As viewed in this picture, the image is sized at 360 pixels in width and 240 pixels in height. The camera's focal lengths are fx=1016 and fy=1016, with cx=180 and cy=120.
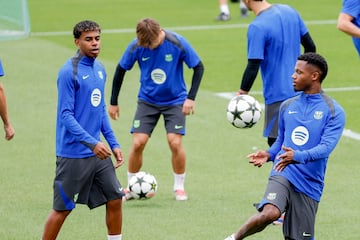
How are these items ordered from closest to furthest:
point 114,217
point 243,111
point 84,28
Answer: point 84,28 < point 114,217 < point 243,111

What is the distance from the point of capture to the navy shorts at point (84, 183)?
9602mm

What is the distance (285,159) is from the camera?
863 cm

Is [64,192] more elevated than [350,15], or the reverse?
[350,15]

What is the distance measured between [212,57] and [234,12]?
9.00 m

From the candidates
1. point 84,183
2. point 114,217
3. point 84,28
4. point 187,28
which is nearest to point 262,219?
point 114,217

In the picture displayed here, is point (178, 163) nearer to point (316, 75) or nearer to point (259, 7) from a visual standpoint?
point (259, 7)

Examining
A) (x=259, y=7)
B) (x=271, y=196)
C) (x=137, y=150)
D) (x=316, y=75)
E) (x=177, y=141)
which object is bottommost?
(x=137, y=150)

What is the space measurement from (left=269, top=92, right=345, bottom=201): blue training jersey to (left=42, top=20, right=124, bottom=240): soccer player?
5.39 ft

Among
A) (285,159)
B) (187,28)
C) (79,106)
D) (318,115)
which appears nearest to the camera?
(285,159)

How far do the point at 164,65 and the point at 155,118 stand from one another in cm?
70

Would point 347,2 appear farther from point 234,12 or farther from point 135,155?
point 234,12

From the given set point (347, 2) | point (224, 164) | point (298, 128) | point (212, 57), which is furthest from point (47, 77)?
point (298, 128)

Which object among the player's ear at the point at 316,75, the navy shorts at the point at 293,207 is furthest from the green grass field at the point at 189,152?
the player's ear at the point at 316,75

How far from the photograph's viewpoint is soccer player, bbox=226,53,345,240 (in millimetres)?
9016
